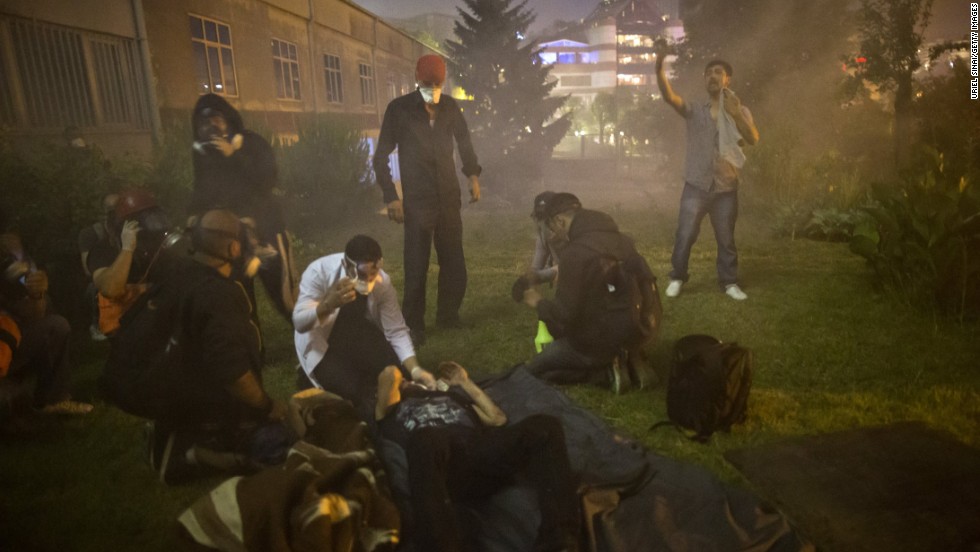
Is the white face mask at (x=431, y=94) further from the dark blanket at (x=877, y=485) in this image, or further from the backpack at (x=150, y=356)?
the dark blanket at (x=877, y=485)

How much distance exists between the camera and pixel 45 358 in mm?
4164

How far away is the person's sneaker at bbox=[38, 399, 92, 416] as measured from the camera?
4203 mm

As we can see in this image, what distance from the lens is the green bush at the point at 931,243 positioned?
5.57m

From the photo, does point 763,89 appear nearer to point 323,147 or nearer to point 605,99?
point 323,147

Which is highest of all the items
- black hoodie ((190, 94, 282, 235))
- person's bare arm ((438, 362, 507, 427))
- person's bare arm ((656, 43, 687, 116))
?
person's bare arm ((656, 43, 687, 116))

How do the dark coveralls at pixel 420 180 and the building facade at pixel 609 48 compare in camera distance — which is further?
the building facade at pixel 609 48

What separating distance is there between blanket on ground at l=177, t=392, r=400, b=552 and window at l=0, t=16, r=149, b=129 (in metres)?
8.81

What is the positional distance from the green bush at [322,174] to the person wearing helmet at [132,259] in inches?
296

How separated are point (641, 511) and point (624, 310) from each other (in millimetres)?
1675

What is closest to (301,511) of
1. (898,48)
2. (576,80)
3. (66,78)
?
(66,78)

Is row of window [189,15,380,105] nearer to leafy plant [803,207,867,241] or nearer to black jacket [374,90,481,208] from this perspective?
black jacket [374,90,481,208]

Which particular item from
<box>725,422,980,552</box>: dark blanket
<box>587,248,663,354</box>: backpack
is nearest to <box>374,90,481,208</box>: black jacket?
<box>587,248,663,354</box>: backpack

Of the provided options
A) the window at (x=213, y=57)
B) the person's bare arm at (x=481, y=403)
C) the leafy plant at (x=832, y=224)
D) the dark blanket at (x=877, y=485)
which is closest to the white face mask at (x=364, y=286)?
the person's bare arm at (x=481, y=403)

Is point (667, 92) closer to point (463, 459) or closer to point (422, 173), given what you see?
point (422, 173)
